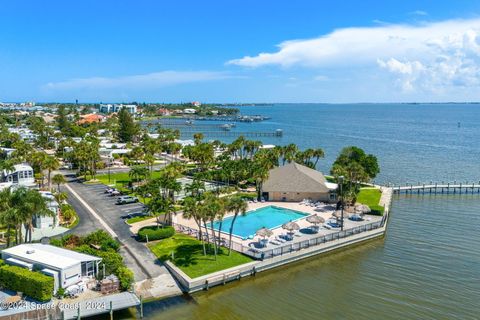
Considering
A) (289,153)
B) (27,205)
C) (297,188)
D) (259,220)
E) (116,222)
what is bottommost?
(259,220)

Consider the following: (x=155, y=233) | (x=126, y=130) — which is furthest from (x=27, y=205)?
(x=126, y=130)

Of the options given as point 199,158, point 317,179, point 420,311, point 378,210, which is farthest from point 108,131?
point 420,311

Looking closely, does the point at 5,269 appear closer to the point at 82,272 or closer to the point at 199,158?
the point at 82,272

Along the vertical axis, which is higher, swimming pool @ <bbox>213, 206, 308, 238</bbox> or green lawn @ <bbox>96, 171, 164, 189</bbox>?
green lawn @ <bbox>96, 171, 164, 189</bbox>

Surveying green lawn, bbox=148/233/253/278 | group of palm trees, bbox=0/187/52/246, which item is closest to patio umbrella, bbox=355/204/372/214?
green lawn, bbox=148/233/253/278

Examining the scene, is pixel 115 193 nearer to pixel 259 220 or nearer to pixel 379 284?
pixel 259 220

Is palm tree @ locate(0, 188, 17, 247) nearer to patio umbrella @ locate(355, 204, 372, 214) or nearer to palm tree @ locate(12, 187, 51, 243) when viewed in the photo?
palm tree @ locate(12, 187, 51, 243)
